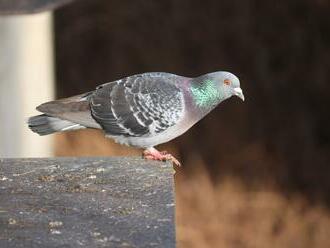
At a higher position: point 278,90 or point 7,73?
point 7,73

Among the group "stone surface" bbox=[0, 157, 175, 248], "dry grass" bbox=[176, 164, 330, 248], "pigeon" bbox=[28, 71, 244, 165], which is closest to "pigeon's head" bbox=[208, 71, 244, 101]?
"pigeon" bbox=[28, 71, 244, 165]

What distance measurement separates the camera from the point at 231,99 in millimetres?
11984

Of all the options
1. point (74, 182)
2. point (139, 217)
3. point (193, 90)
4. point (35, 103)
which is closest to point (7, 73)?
point (35, 103)

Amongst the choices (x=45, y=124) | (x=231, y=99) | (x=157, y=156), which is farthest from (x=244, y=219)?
(x=157, y=156)

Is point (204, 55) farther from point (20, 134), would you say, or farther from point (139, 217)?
point (139, 217)

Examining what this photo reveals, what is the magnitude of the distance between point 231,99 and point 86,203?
8.00m

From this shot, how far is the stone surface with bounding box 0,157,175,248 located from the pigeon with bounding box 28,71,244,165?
0.64m

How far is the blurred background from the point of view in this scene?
416 inches

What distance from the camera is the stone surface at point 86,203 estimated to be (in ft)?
11.9

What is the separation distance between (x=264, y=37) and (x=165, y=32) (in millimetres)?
1372

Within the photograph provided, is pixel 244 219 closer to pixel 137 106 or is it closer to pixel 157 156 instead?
pixel 137 106

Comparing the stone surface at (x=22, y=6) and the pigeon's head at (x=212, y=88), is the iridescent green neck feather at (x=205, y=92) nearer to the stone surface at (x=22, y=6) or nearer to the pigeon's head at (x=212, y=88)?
the pigeon's head at (x=212, y=88)

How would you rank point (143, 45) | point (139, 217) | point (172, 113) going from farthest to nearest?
point (143, 45), point (172, 113), point (139, 217)

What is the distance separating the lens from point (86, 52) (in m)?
13.4
